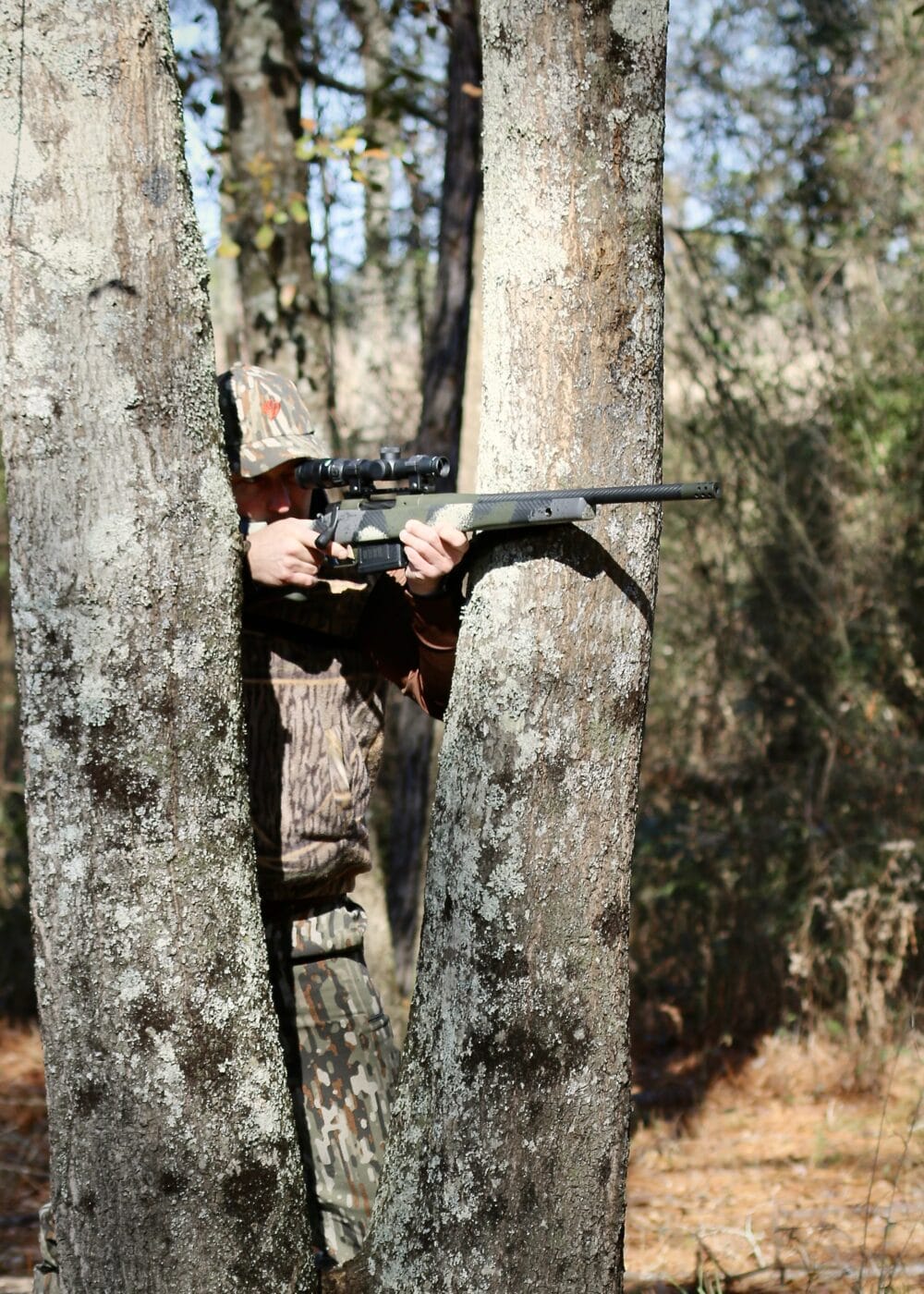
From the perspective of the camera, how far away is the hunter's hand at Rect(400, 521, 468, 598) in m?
2.49

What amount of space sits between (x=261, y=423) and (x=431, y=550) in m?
0.75

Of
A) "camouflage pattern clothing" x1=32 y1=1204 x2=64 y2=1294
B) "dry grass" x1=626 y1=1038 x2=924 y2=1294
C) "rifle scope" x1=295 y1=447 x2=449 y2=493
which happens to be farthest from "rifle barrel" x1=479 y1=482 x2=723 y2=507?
"dry grass" x1=626 y1=1038 x2=924 y2=1294

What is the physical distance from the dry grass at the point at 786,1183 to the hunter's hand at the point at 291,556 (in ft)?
7.10

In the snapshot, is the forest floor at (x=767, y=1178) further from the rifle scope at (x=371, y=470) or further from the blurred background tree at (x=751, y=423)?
the rifle scope at (x=371, y=470)

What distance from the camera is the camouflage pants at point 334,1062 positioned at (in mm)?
2803

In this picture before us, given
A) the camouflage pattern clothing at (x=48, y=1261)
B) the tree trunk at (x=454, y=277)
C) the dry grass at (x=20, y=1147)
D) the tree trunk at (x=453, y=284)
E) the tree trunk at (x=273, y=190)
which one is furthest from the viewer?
the tree trunk at (x=453, y=284)

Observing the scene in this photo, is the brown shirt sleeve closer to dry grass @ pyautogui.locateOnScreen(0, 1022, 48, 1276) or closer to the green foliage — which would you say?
dry grass @ pyautogui.locateOnScreen(0, 1022, 48, 1276)

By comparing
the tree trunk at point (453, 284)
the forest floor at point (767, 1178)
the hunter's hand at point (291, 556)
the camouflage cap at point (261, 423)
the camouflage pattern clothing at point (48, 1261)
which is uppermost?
the tree trunk at point (453, 284)

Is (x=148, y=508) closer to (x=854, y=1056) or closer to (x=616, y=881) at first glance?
(x=616, y=881)

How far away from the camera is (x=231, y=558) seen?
2.29 meters

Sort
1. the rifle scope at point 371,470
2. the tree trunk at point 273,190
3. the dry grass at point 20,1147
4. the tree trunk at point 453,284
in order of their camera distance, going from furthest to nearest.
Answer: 1. the tree trunk at point 453,284
2. the tree trunk at point 273,190
3. the dry grass at point 20,1147
4. the rifle scope at point 371,470

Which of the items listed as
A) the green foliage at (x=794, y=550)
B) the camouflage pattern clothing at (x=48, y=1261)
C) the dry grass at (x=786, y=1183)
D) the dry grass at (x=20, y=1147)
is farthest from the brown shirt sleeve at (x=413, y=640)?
the green foliage at (x=794, y=550)

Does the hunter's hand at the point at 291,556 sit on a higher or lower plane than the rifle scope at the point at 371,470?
lower

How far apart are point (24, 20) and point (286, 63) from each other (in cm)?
392
